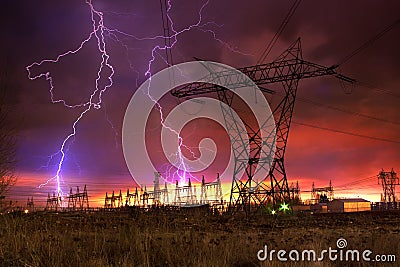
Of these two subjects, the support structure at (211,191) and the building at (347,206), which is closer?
the support structure at (211,191)

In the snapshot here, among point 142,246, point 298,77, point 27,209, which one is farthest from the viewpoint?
point 298,77

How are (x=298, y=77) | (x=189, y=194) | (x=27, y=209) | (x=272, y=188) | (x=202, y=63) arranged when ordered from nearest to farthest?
(x=27, y=209) → (x=272, y=188) → (x=298, y=77) → (x=202, y=63) → (x=189, y=194)

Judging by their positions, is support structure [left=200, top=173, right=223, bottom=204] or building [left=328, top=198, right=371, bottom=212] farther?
building [left=328, top=198, right=371, bottom=212]

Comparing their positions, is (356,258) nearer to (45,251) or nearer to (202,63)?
(45,251)

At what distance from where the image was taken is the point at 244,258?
302 inches

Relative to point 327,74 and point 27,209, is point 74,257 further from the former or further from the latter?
point 327,74

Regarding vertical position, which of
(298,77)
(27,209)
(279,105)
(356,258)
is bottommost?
(356,258)

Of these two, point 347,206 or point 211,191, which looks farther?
point 347,206

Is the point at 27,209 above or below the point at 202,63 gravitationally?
below

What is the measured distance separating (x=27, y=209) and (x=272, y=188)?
61.0 feet

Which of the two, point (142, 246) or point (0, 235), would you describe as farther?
point (0, 235)

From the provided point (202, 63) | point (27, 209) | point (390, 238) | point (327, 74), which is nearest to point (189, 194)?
point (202, 63)

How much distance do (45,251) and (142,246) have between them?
179 cm

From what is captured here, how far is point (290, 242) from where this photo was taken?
9117 millimetres
